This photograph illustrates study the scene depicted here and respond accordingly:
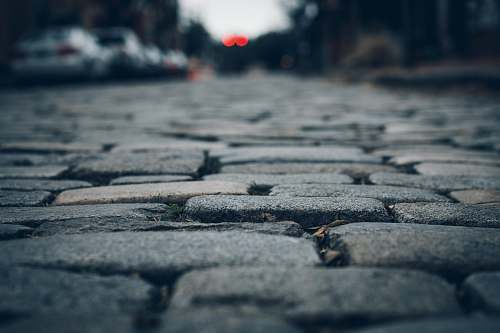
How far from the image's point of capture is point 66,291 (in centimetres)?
97

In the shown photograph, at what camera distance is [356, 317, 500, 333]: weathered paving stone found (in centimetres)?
80

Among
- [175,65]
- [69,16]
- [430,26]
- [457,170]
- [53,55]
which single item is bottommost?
[457,170]

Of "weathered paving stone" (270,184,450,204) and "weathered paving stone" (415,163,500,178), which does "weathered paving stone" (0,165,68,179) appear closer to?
"weathered paving stone" (270,184,450,204)

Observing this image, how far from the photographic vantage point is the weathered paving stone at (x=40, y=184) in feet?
6.33

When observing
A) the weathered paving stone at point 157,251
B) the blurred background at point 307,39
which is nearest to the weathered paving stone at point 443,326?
the weathered paving stone at point 157,251

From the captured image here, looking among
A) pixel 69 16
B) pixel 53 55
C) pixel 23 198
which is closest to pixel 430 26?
pixel 53 55

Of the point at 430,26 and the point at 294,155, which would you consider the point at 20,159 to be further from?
the point at 430,26

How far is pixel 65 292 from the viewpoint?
37.9 inches

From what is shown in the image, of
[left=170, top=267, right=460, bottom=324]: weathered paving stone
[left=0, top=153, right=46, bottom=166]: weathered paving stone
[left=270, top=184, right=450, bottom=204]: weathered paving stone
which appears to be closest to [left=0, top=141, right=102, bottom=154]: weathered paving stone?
[left=0, top=153, right=46, bottom=166]: weathered paving stone

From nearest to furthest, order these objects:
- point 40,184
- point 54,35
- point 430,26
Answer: point 40,184 → point 54,35 → point 430,26

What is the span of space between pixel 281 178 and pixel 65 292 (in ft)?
3.83

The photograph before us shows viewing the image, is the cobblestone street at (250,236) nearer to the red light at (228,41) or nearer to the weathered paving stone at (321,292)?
the weathered paving stone at (321,292)

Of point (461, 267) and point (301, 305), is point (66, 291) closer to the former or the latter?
point (301, 305)

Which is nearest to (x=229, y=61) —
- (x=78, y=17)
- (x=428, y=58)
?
(x=78, y=17)
